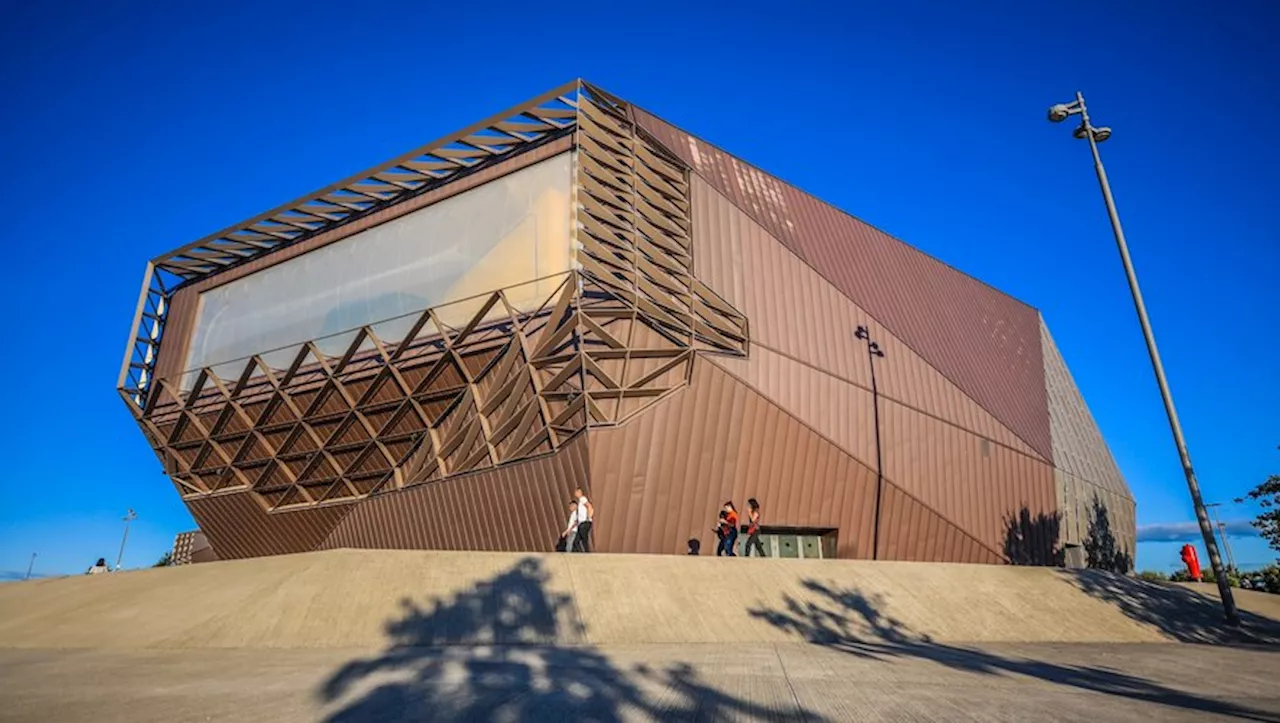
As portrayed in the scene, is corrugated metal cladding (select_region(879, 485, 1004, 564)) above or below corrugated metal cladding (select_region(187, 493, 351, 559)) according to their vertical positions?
above

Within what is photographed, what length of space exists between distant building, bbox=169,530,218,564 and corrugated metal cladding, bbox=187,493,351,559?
2.43 m

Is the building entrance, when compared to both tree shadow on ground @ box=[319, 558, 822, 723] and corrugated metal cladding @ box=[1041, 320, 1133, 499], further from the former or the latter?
corrugated metal cladding @ box=[1041, 320, 1133, 499]

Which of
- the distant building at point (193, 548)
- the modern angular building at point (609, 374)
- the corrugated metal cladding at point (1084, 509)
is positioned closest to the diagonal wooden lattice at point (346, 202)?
the modern angular building at point (609, 374)

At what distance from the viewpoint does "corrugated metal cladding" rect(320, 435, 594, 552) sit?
1767cm

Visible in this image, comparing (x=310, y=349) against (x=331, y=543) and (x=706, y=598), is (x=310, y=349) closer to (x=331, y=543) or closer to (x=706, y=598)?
(x=331, y=543)

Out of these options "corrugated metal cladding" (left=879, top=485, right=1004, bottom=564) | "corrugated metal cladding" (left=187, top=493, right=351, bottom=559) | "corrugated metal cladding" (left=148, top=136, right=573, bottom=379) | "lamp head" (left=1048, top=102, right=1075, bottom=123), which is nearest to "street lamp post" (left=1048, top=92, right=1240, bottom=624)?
"lamp head" (left=1048, top=102, right=1075, bottom=123)

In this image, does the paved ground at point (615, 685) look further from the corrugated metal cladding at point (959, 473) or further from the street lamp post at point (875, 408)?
the corrugated metal cladding at point (959, 473)

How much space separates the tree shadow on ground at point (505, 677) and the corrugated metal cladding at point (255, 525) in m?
17.0

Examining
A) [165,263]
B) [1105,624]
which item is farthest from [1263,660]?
[165,263]

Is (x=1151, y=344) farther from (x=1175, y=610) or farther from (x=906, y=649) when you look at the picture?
(x=906, y=649)

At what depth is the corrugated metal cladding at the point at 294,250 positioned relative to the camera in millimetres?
23031

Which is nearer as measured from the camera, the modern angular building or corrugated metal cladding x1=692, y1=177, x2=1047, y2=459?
the modern angular building

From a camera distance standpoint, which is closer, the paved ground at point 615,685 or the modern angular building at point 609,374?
the paved ground at point 615,685

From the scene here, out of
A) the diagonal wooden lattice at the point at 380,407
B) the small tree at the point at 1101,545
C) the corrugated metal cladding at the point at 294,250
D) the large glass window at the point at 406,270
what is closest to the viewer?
the diagonal wooden lattice at the point at 380,407
